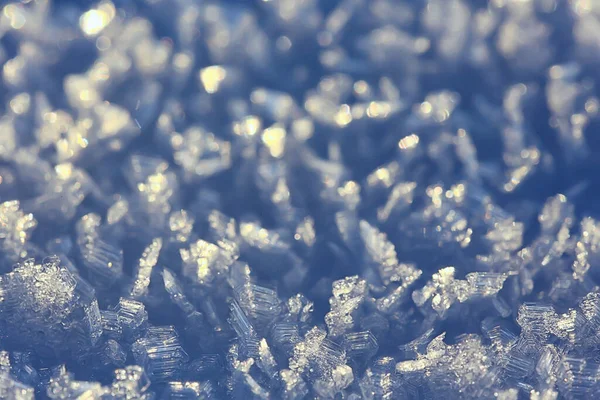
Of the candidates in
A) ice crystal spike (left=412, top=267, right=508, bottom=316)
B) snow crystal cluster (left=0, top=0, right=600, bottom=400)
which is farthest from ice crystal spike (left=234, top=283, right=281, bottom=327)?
ice crystal spike (left=412, top=267, right=508, bottom=316)

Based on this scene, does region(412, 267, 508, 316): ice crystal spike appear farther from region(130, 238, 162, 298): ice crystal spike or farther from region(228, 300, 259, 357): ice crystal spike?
region(130, 238, 162, 298): ice crystal spike

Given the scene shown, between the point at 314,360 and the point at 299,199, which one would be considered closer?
the point at 314,360

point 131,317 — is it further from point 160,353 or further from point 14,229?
point 14,229

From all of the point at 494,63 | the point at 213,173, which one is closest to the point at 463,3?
the point at 494,63

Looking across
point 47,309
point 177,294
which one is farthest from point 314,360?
point 47,309

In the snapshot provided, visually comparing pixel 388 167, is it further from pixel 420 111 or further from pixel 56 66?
pixel 56 66

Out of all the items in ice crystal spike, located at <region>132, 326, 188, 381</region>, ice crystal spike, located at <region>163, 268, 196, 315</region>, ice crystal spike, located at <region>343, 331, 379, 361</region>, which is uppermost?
ice crystal spike, located at <region>163, 268, 196, 315</region>
